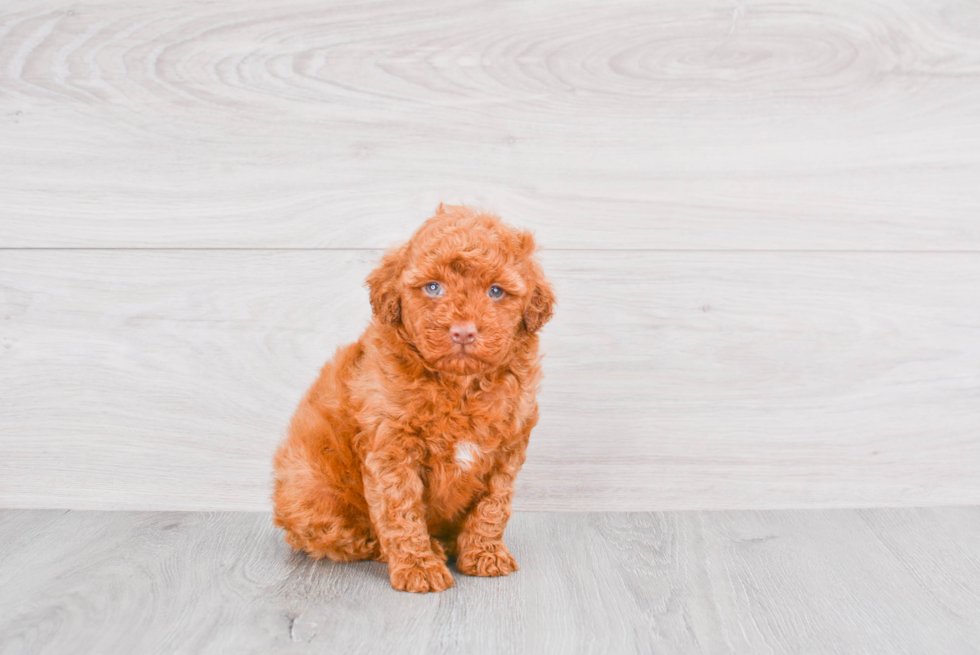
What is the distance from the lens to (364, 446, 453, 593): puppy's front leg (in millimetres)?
1483

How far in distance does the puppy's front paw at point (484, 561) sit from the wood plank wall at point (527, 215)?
1.54ft

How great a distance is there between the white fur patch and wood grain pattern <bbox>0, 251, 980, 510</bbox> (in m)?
0.54

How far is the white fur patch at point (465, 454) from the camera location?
4.96 ft

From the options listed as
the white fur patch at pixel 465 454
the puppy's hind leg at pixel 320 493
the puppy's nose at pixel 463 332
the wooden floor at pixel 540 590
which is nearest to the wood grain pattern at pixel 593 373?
the wooden floor at pixel 540 590

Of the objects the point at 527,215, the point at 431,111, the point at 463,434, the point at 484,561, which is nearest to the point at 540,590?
the point at 484,561

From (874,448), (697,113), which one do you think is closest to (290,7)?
(697,113)

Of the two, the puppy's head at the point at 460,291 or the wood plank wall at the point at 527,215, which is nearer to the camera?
the puppy's head at the point at 460,291

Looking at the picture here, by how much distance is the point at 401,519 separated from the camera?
4.85 ft

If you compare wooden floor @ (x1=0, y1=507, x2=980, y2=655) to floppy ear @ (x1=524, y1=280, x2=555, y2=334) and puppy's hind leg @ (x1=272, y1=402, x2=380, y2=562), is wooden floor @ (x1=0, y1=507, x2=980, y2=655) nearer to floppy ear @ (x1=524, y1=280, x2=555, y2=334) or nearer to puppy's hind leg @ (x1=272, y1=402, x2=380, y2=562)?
puppy's hind leg @ (x1=272, y1=402, x2=380, y2=562)

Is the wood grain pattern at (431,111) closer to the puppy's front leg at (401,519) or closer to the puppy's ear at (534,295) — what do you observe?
the puppy's ear at (534,295)

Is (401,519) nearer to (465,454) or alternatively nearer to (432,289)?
(465,454)

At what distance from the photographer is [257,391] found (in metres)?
2.04

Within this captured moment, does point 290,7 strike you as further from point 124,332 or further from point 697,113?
point 697,113

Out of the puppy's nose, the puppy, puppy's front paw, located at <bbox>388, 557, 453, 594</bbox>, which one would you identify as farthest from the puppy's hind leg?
the puppy's nose
